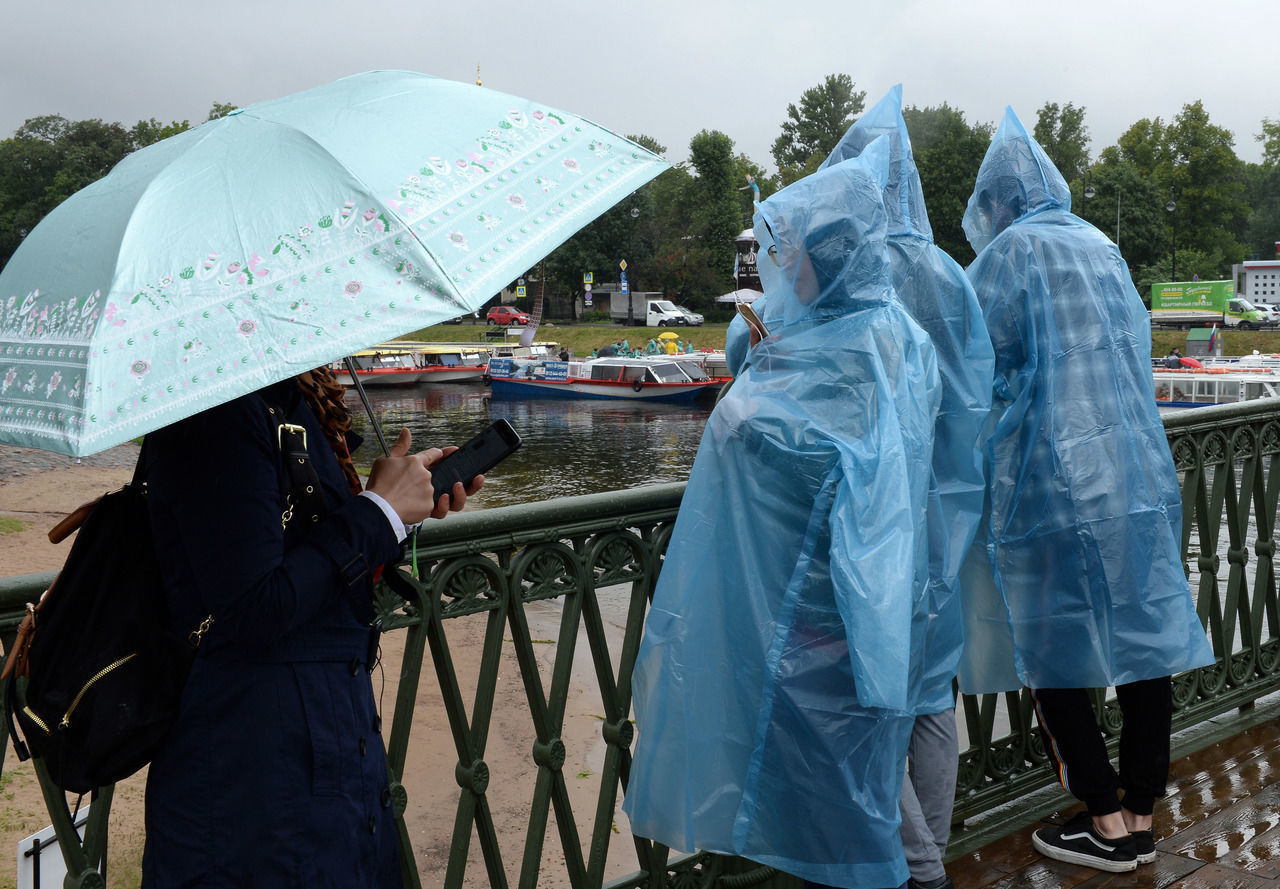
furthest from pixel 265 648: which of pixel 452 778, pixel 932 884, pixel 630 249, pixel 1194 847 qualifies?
pixel 630 249

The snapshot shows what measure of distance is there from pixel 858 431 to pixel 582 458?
25423 millimetres

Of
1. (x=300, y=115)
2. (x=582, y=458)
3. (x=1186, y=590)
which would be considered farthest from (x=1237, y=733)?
(x=582, y=458)

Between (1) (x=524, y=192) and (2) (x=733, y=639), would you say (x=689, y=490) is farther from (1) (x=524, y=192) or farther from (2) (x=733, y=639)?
(1) (x=524, y=192)

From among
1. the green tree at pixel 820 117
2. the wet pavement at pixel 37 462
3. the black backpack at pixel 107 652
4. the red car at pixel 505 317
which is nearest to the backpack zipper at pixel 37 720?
the black backpack at pixel 107 652

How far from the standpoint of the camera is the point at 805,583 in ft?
7.18

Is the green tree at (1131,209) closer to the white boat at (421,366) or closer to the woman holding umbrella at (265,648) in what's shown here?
the white boat at (421,366)

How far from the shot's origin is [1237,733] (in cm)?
398

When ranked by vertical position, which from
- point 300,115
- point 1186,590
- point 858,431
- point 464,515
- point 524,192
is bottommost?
point 1186,590

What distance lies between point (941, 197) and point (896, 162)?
67.0 m

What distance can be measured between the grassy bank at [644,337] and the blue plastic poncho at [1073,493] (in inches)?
1384

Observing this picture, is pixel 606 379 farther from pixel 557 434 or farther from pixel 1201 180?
pixel 1201 180

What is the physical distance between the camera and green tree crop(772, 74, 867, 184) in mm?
95812

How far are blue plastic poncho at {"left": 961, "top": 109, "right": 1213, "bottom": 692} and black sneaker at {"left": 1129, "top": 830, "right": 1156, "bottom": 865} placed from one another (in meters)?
0.48

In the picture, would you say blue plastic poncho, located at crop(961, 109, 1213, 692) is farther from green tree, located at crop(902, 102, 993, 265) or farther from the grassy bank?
green tree, located at crop(902, 102, 993, 265)
